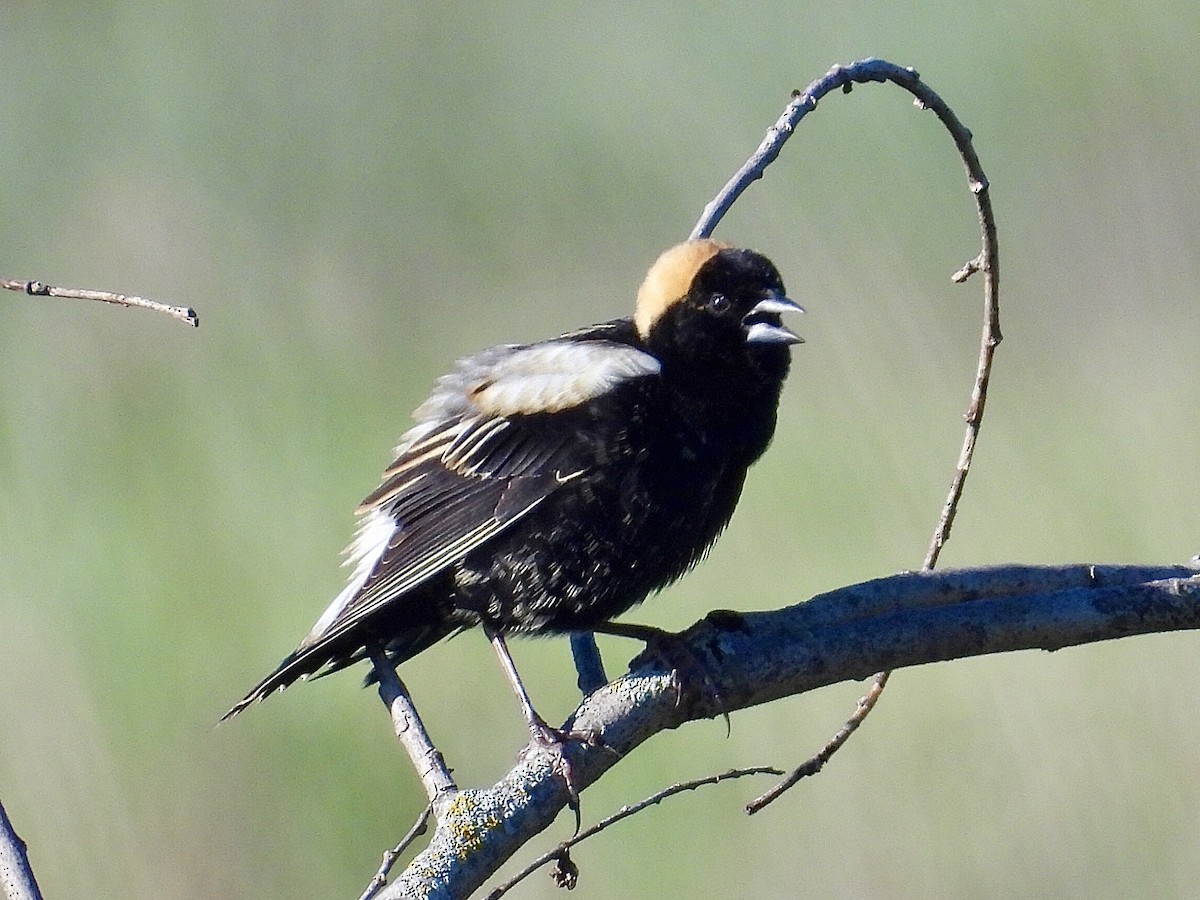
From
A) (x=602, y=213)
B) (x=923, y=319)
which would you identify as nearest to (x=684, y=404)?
(x=923, y=319)

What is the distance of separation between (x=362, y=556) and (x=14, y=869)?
1226 mm

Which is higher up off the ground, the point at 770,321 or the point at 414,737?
the point at 770,321

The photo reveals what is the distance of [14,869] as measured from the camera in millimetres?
1528

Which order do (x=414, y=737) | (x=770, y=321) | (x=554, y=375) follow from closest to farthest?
(x=414, y=737) → (x=554, y=375) → (x=770, y=321)

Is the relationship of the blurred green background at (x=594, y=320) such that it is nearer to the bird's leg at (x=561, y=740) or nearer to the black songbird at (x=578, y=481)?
the black songbird at (x=578, y=481)

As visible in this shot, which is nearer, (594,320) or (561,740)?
(561,740)

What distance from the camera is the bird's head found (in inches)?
105

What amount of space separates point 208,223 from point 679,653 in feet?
12.0

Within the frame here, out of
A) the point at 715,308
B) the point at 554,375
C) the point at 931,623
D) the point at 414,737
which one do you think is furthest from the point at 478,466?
the point at 931,623

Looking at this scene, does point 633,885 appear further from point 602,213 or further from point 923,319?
point 602,213

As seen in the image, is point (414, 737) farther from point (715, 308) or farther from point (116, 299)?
point (715, 308)

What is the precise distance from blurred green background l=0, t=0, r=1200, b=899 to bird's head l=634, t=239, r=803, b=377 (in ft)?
4.01

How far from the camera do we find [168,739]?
380 cm

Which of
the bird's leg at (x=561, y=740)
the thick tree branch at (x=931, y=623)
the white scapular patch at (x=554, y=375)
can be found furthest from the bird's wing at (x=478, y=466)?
the thick tree branch at (x=931, y=623)
